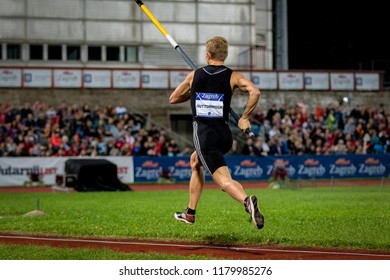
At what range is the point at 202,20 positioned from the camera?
4647cm

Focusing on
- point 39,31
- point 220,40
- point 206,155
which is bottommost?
point 206,155

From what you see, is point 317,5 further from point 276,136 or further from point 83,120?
point 83,120

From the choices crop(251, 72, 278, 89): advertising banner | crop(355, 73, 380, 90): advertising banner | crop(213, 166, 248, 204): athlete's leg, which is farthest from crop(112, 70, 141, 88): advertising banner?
crop(213, 166, 248, 204): athlete's leg

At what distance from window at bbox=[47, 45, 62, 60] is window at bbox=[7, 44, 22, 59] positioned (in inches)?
60.7

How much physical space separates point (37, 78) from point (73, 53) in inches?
169

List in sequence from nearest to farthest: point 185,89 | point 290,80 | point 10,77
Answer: point 185,89 → point 10,77 → point 290,80

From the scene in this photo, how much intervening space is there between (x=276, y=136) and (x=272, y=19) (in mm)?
14337

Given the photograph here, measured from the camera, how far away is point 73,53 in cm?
4444

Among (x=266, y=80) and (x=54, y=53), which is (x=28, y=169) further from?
(x=266, y=80)

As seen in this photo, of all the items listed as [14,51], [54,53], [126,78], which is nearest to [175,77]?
[126,78]

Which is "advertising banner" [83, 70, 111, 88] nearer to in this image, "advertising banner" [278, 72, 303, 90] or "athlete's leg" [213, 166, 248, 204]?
"advertising banner" [278, 72, 303, 90]

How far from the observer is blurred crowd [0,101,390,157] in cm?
3381

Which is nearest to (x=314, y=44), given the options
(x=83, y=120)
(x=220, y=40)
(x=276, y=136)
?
(x=276, y=136)

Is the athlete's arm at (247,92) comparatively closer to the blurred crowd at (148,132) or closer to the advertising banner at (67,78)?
the blurred crowd at (148,132)
